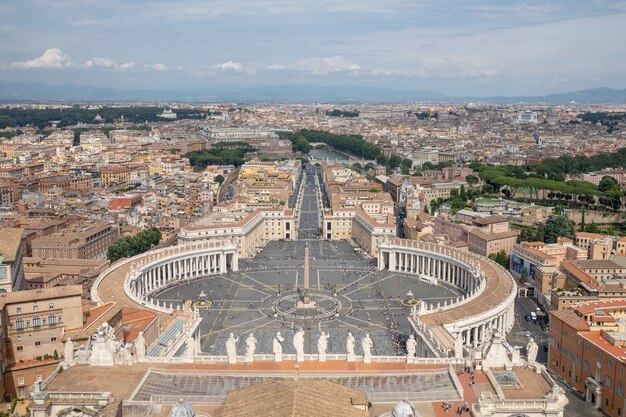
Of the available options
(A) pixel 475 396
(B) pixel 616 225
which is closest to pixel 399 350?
(A) pixel 475 396

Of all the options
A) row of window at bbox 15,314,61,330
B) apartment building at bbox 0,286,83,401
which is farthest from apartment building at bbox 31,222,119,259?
row of window at bbox 15,314,61,330

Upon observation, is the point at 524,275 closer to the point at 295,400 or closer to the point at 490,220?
the point at 490,220

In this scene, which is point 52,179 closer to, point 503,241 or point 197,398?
point 503,241

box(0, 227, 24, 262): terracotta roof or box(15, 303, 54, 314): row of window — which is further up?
box(0, 227, 24, 262): terracotta roof

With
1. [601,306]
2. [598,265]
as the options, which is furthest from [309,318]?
[598,265]

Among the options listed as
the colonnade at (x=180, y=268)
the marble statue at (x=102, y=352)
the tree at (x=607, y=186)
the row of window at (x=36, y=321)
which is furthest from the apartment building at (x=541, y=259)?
the marble statue at (x=102, y=352)

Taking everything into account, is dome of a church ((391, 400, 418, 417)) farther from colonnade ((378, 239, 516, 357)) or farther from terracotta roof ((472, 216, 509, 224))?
terracotta roof ((472, 216, 509, 224))

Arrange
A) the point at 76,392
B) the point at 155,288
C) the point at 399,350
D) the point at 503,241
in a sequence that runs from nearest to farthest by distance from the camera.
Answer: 1. the point at 76,392
2. the point at 399,350
3. the point at 155,288
4. the point at 503,241
